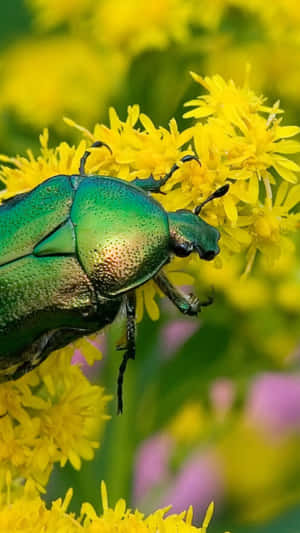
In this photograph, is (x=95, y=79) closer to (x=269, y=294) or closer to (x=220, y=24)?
(x=220, y=24)

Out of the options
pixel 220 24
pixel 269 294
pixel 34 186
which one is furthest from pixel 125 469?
pixel 220 24

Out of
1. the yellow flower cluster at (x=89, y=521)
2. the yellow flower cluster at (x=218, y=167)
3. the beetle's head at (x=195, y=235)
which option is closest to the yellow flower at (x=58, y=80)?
the yellow flower cluster at (x=218, y=167)

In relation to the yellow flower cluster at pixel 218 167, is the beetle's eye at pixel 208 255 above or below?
below

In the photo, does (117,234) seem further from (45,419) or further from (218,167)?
(45,419)

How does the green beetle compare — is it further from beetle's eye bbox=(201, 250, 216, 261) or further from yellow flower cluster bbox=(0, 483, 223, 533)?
yellow flower cluster bbox=(0, 483, 223, 533)

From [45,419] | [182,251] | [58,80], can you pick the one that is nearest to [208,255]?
[182,251]

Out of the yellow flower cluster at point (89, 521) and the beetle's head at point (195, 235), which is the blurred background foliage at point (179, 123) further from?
the yellow flower cluster at point (89, 521)

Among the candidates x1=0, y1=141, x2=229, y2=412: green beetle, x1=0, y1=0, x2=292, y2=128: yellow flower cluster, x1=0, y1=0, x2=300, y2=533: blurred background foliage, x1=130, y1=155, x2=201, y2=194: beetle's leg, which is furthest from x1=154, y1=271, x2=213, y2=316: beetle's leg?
x1=0, y1=0, x2=292, y2=128: yellow flower cluster
